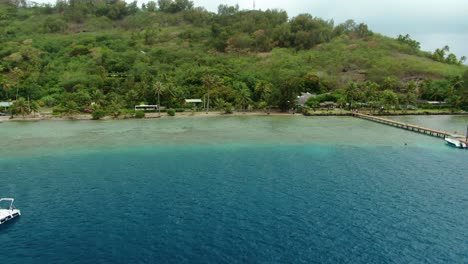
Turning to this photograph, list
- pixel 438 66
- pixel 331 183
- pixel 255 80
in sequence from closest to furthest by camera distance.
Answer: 1. pixel 331 183
2. pixel 255 80
3. pixel 438 66

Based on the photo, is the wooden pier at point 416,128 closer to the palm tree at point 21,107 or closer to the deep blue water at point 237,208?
the deep blue water at point 237,208

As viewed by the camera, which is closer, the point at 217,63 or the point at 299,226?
the point at 299,226

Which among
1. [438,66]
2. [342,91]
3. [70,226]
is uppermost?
[438,66]

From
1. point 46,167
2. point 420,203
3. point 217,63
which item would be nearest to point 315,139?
point 420,203

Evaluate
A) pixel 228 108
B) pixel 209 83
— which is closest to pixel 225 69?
pixel 209 83

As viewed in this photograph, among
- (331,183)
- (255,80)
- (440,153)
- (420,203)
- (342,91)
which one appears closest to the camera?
(420,203)

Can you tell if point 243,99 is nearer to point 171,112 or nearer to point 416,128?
point 171,112

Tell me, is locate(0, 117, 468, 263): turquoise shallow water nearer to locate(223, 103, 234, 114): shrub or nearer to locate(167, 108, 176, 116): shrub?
locate(167, 108, 176, 116): shrub

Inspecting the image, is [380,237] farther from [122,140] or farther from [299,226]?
[122,140]
